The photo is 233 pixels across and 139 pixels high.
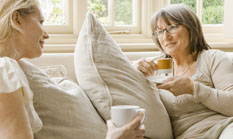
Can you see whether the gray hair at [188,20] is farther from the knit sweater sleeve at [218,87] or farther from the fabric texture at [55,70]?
the fabric texture at [55,70]

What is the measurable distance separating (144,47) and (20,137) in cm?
182

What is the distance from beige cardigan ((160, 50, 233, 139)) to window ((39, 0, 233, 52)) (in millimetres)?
860

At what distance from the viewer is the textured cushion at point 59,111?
1.34 m

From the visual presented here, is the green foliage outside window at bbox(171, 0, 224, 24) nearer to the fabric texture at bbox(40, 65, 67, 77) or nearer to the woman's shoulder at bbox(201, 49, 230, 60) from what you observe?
the woman's shoulder at bbox(201, 49, 230, 60)

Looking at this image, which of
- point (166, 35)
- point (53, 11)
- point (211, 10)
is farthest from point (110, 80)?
point (211, 10)

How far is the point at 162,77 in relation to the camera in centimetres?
183

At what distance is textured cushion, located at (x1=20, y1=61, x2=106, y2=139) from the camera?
4.39 feet

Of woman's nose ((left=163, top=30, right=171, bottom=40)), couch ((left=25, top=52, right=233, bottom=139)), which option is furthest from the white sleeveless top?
woman's nose ((left=163, top=30, right=171, bottom=40))

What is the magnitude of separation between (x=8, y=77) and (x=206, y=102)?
3.65 feet

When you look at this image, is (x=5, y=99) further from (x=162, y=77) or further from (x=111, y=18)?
(x=111, y=18)

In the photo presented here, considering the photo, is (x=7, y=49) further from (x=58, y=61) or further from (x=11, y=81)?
(x=58, y=61)

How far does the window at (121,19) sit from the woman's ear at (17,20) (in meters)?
1.12

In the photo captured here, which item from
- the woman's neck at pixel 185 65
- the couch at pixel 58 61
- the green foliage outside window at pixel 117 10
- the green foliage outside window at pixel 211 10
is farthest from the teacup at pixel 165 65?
the green foliage outside window at pixel 211 10

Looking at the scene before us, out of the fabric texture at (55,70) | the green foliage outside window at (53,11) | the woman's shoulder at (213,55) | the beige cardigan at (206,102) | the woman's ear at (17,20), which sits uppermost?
the green foliage outside window at (53,11)
